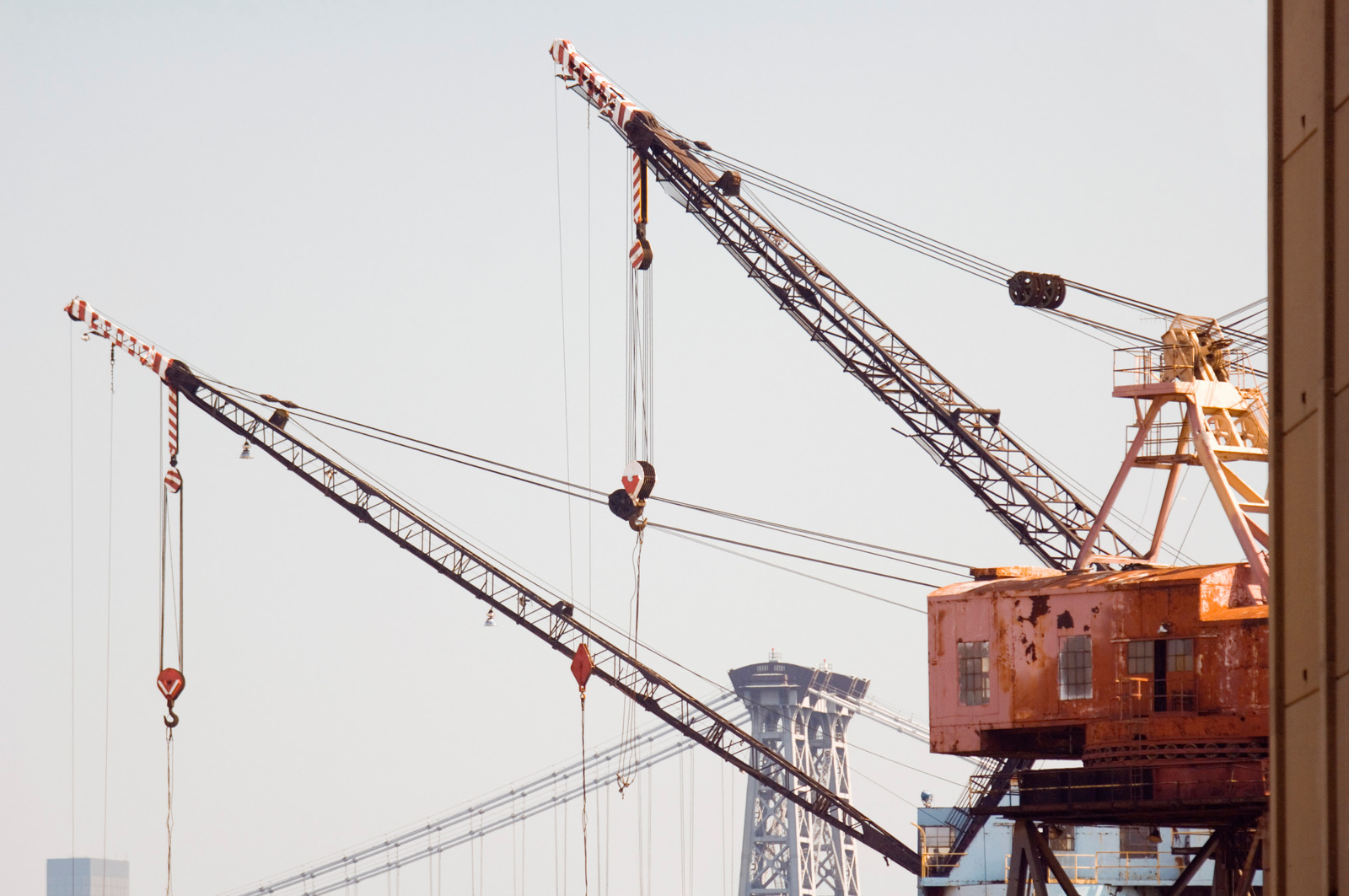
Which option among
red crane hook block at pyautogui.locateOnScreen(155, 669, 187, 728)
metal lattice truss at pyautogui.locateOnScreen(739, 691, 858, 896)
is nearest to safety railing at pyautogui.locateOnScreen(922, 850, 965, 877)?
red crane hook block at pyautogui.locateOnScreen(155, 669, 187, 728)

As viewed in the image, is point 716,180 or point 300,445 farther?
point 300,445

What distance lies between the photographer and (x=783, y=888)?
595ft

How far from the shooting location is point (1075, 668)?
145ft

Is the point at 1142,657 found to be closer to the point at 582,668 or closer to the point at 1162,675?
the point at 1162,675

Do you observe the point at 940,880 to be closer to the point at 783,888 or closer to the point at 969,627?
the point at 969,627

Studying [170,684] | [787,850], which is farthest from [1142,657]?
[787,850]

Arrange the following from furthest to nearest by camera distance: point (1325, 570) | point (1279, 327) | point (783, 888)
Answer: point (783, 888)
point (1279, 327)
point (1325, 570)

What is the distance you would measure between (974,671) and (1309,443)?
109 feet

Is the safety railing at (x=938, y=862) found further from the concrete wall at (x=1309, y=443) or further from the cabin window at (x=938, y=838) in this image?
Result: the concrete wall at (x=1309, y=443)

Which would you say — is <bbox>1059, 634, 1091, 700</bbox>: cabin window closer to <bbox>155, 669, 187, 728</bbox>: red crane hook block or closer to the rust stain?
the rust stain

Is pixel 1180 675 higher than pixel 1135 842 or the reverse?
higher

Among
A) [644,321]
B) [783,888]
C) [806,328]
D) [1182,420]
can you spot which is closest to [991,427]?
[806,328]

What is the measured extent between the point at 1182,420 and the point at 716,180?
26.5m

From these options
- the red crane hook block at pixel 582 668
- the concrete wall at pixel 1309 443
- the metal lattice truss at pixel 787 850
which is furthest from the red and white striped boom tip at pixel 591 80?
the metal lattice truss at pixel 787 850
